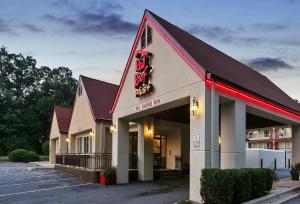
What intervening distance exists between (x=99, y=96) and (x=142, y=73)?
11.1 m

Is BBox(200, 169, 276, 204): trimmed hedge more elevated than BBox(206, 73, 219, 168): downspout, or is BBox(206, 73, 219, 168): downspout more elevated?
BBox(206, 73, 219, 168): downspout

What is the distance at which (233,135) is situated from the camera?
12.4 meters

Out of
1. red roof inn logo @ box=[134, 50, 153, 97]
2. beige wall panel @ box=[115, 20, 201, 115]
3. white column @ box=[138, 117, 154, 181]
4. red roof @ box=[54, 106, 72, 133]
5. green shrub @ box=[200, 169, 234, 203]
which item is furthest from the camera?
red roof @ box=[54, 106, 72, 133]

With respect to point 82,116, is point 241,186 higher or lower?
lower

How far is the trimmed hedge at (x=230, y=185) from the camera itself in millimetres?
10016

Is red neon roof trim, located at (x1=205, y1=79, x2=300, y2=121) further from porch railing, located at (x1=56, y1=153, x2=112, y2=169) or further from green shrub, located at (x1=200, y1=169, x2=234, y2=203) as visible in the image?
porch railing, located at (x1=56, y1=153, x2=112, y2=169)

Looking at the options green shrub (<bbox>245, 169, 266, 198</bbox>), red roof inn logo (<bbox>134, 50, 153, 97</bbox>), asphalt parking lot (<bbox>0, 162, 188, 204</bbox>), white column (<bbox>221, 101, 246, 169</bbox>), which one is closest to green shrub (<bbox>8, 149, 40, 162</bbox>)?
asphalt parking lot (<bbox>0, 162, 188, 204</bbox>)

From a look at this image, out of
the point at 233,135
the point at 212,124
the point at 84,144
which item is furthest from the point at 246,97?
the point at 84,144

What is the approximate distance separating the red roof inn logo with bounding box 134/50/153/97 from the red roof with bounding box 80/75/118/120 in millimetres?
8170

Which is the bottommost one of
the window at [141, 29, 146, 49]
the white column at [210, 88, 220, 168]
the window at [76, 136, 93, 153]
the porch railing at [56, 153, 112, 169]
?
the porch railing at [56, 153, 112, 169]

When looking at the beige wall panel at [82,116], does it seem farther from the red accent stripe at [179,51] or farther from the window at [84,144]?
the red accent stripe at [179,51]

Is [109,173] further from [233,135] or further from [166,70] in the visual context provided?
[233,135]

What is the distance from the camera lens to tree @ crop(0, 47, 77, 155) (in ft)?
181

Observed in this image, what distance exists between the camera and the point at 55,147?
128ft
